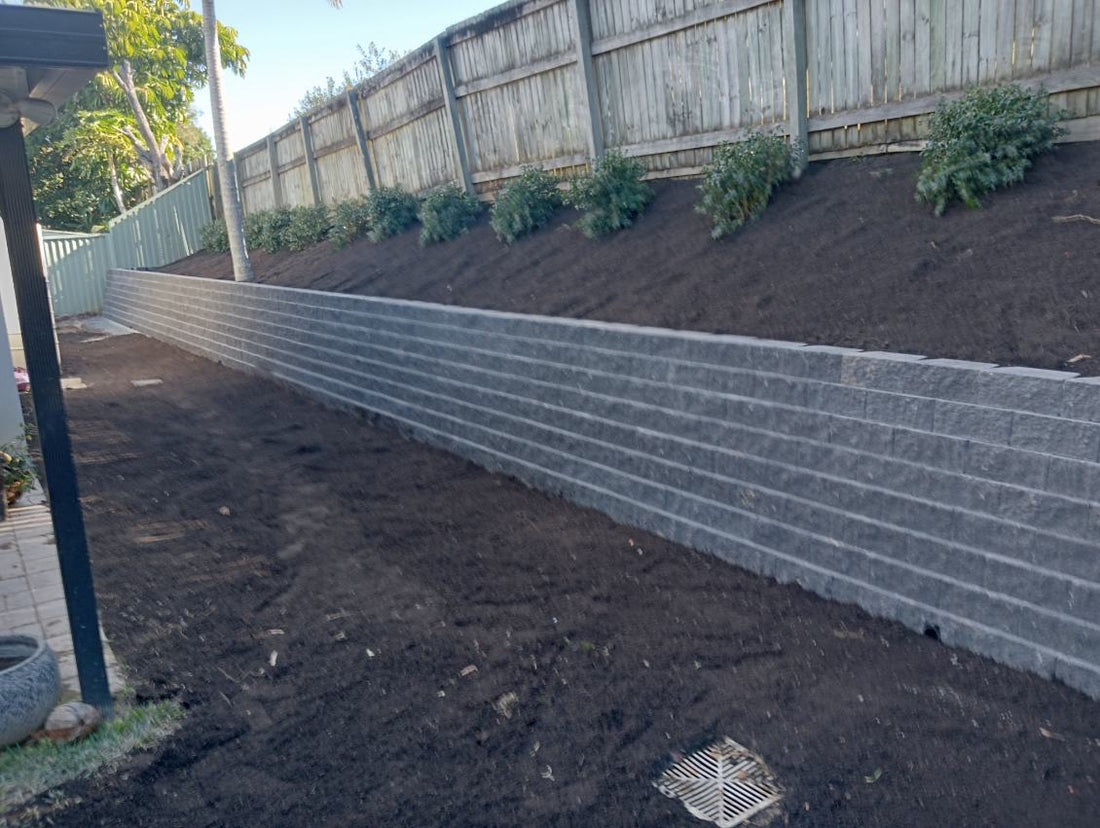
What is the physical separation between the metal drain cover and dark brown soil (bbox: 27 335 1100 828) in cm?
7

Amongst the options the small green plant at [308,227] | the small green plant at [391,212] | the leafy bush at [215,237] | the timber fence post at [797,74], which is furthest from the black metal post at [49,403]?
the leafy bush at [215,237]

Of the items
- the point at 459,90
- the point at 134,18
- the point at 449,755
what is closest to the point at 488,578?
the point at 449,755

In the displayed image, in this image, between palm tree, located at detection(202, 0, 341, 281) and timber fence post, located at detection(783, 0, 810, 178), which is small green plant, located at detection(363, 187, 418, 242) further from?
timber fence post, located at detection(783, 0, 810, 178)

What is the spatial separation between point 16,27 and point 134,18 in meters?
24.9

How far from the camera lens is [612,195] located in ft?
26.2

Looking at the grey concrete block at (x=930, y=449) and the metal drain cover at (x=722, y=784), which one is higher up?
the grey concrete block at (x=930, y=449)

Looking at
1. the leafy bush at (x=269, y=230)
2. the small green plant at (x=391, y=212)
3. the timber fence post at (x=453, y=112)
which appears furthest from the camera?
the leafy bush at (x=269, y=230)

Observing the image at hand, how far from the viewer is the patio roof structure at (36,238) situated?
337 cm

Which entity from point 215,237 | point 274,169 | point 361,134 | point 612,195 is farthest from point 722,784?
point 215,237

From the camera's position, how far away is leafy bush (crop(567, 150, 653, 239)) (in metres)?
7.93

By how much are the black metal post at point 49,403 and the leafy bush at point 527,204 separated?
581 cm

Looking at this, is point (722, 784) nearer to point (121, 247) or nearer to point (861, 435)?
point (861, 435)

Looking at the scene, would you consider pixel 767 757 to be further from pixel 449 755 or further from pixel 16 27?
pixel 16 27

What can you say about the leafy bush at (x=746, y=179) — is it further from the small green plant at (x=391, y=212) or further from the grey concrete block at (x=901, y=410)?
the small green plant at (x=391, y=212)
